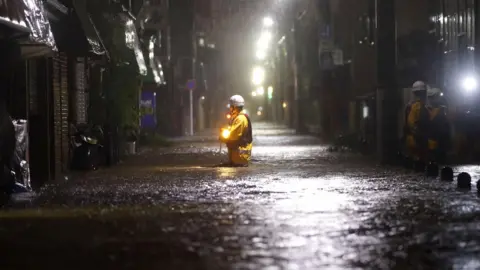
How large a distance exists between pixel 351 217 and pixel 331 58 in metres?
36.3

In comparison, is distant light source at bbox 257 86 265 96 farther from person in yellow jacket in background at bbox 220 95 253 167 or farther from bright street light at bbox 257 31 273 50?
person in yellow jacket in background at bbox 220 95 253 167

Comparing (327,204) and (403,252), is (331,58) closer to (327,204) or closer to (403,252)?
(327,204)

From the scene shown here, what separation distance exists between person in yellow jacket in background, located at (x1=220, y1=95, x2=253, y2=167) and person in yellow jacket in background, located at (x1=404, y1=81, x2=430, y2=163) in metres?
4.30

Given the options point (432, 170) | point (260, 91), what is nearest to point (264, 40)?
point (260, 91)

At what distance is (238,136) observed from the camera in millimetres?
23344

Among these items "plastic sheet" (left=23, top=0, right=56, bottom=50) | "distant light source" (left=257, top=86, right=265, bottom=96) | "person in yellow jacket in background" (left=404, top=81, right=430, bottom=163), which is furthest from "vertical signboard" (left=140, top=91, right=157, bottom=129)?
"distant light source" (left=257, top=86, right=265, bottom=96)

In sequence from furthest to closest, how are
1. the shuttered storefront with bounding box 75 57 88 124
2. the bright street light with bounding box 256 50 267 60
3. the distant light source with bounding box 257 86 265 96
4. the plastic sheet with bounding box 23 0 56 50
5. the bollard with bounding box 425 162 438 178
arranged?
the distant light source with bounding box 257 86 265 96 → the bright street light with bounding box 256 50 267 60 → the shuttered storefront with bounding box 75 57 88 124 → the bollard with bounding box 425 162 438 178 → the plastic sheet with bounding box 23 0 56 50

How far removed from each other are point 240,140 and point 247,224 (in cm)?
1184

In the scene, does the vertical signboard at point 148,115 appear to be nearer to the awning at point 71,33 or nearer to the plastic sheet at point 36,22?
the awning at point 71,33

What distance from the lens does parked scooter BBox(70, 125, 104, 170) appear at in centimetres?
2314

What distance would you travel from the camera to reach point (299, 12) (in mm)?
68625

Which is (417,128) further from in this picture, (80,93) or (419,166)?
(80,93)

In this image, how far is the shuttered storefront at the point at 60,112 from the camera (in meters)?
20.5

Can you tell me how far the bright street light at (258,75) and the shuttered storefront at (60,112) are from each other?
108 m
